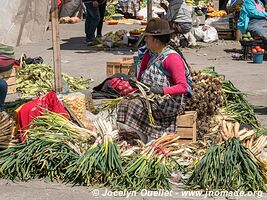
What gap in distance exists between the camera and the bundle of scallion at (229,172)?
5570mm

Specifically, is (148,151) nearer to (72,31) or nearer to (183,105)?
(183,105)

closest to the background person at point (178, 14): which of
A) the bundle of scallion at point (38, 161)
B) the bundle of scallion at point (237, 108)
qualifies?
the bundle of scallion at point (237, 108)

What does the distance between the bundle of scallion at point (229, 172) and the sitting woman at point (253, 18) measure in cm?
833

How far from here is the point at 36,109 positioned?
6770 mm

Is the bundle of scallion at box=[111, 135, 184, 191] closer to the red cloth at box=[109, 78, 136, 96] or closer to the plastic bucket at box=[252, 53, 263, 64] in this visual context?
the red cloth at box=[109, 78, 136, 96]

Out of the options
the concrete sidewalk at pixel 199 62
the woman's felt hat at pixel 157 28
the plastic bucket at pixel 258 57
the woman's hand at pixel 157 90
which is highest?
the woman's felt hat at pixel 157 28

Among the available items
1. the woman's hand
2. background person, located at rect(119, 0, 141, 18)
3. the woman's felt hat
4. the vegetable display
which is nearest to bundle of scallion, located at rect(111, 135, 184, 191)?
the woman's hand

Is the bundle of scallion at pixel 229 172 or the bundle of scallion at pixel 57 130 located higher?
the bundle of scallion at pixel 57 130

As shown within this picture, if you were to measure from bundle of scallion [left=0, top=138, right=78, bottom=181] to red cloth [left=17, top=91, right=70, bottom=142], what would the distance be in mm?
544

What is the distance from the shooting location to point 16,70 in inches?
411

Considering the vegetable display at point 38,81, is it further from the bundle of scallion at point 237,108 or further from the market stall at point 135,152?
the bundle of scallion at point 237,108

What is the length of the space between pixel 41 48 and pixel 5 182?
9797mm

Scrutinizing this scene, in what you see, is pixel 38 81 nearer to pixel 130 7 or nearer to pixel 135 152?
pixel 135 152

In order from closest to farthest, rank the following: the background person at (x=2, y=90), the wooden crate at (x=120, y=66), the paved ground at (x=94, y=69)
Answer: the paved ground at (x=94, y=69) < the background person at (x=2, y=90) < the wooden crate at (x=120, y=66)
